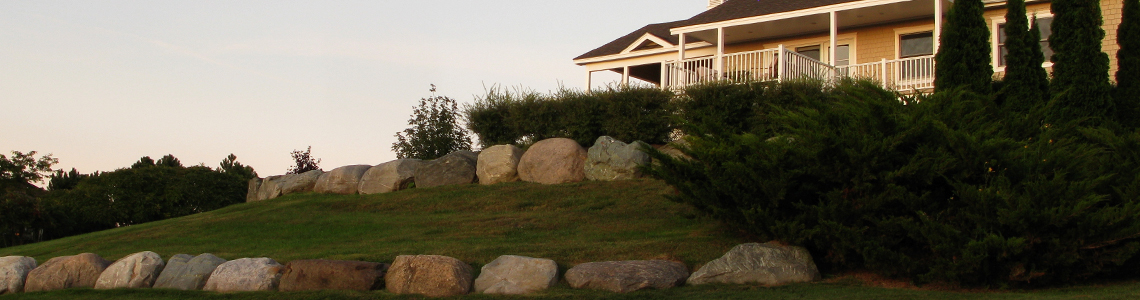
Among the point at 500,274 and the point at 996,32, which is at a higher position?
the point at 996,32

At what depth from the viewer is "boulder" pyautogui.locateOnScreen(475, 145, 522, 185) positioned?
48.8ft

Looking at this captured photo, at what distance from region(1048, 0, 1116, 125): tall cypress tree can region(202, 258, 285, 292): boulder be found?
9.77 meters

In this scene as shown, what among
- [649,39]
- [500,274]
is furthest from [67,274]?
[649,39]

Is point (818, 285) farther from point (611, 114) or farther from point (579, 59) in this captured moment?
point (579, 59)

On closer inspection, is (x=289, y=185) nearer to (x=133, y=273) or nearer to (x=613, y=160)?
(x=613, y=160)

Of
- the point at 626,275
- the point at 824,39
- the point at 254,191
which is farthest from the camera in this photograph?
the point at 824,39

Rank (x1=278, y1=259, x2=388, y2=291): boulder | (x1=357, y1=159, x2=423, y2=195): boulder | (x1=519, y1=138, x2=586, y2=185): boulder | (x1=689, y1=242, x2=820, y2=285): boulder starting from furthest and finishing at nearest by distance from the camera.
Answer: (x1=357, y1=159, x2=423, y2=195): boulder
(x1=519, y1=138, x2=586, y2=185): boulder
(x1=278, y1=259, x2=388, y2=291): boulder
(x1=689, y1=242, x2=820, y2=285): boulder

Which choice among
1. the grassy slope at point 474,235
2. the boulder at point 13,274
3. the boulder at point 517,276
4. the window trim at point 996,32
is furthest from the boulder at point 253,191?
the window trim at point 996,32

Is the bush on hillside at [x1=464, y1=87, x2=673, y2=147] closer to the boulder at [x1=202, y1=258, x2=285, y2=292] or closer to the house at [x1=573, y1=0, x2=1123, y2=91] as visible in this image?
the house at [x1=573, y1=0, x2=1123, y2=91]

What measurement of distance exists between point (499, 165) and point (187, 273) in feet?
23.4

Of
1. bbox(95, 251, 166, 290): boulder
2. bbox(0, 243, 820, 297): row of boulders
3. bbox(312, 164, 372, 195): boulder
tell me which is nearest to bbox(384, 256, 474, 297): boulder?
bbox(0, 243, 820, 297): row of boulders

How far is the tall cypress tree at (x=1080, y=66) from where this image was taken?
11.6 metres

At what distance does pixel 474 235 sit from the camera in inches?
403

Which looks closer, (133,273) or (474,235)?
(133,273)
